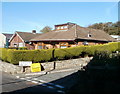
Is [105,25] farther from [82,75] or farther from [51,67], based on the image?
[82,75]

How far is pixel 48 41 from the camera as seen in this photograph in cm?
2222

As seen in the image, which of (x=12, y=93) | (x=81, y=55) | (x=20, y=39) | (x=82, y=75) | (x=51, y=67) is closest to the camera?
(x=12, y=93)

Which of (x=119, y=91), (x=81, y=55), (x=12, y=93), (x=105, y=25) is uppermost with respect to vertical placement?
(x=105, y=25)

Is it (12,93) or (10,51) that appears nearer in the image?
(12,93)

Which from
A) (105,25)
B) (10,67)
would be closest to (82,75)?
(10,67)

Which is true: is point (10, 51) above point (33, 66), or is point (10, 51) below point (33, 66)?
above

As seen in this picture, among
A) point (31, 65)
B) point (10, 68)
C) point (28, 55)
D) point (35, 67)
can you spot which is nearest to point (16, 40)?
point (10, 68)

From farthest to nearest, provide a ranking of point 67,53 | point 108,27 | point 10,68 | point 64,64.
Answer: point 108,27 < point 67,53 < point 64,64 < point 10,68

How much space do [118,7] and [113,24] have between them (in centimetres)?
4354

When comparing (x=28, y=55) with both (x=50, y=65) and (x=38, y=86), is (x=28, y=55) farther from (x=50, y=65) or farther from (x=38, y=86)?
(x=38, y=86)

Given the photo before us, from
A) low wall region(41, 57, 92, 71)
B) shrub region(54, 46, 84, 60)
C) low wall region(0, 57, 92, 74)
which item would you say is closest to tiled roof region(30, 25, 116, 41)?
shrub region(54, 46, 84, 60)

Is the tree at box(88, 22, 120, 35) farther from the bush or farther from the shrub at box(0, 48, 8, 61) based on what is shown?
the shrub at box(0, 48, 8, 61)

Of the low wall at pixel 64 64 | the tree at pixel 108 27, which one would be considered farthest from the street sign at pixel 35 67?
the tree at pixel 108 27

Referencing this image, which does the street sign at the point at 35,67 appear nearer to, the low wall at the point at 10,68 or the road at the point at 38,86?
the low wall at the point at 10,68
